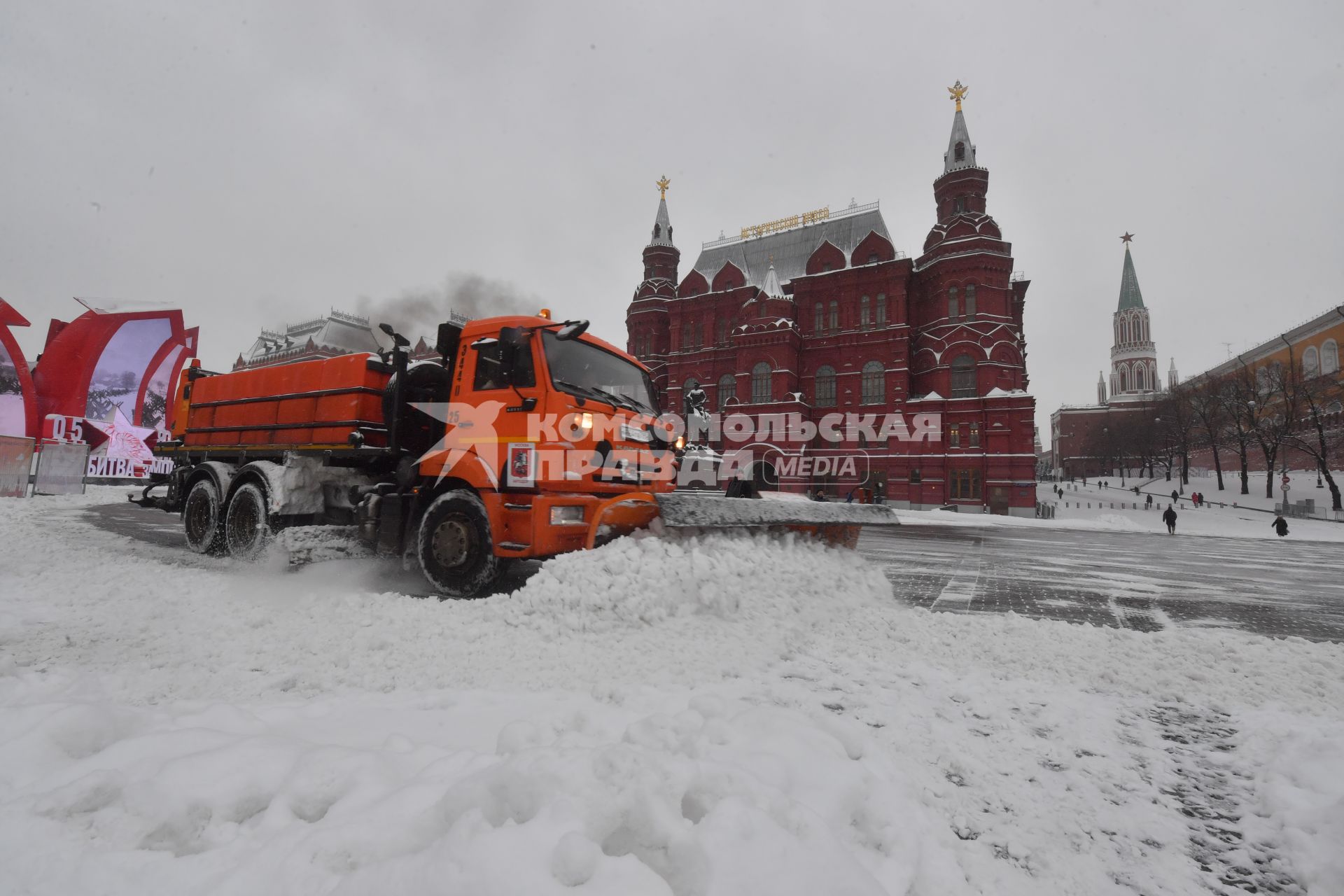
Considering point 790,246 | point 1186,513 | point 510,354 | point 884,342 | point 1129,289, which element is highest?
point 1129,289

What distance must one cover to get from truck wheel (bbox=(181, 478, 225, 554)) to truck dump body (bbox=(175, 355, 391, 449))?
2.10 feet

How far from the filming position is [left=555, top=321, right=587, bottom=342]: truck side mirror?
545 cm

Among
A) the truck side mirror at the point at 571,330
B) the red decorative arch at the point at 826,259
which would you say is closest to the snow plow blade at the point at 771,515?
the truck side mirror at the point at 571,330

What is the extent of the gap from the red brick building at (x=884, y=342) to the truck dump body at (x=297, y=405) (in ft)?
81.1

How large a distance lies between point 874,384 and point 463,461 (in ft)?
113

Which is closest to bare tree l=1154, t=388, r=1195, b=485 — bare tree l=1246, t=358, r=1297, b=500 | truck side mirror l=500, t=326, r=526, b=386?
bare tree l=1246, t=358, r=1297, b=500

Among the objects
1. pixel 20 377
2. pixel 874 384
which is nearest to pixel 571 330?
pixel 20 377

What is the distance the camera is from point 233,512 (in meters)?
6.92

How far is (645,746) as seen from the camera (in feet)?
7.20

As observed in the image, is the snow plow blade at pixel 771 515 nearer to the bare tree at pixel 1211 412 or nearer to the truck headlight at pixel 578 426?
the truck headlight at pixel 578 426

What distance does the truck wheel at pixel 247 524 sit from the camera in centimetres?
635

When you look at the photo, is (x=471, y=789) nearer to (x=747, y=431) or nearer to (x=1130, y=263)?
(x=747, y=431)

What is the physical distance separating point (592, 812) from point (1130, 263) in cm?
13599

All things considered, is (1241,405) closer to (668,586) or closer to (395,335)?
(668,586)
